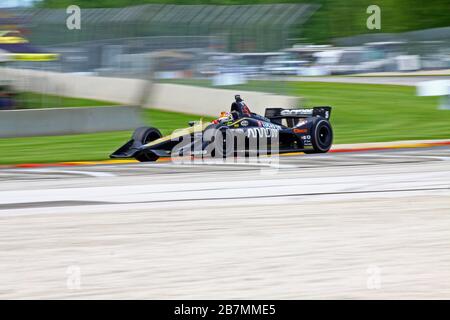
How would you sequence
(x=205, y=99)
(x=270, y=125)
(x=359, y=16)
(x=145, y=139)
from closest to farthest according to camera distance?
(x=145, y=139)
(x=270, y=125)
(x=205, y=99)
(x=359, y=16)

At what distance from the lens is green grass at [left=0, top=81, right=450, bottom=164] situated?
18.2 metres

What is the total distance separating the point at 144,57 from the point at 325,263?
58.4 feet

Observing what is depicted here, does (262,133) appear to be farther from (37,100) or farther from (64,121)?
(37,100)

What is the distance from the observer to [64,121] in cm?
2103

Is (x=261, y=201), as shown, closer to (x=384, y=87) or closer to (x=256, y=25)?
(x=256, y=25)

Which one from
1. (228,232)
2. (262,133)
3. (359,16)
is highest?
(359,16)

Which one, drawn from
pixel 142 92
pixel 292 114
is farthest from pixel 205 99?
pixel 292 114

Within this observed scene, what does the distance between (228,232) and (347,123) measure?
591 inches

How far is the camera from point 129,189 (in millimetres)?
11875

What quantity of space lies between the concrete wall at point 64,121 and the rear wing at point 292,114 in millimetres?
5467

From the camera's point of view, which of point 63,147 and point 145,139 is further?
point 63,147

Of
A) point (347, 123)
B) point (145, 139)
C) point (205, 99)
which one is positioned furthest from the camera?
point (205, 99)

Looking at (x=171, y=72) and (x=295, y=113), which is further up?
(x=171, y=72)

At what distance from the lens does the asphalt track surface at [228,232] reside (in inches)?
264
